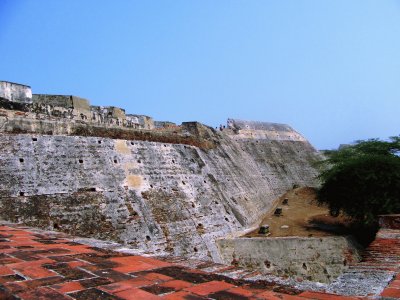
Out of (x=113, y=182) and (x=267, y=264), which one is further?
(x=267, y=264)

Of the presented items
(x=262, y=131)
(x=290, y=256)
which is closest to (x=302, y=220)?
(x=290, y=256)

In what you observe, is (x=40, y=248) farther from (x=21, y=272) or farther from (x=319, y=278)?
(x=319, y=278)

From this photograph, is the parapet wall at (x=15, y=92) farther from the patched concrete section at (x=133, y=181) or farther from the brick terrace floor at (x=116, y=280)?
the brick terrace floor at (x=116, y=280)

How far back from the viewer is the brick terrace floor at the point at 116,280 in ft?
7.02

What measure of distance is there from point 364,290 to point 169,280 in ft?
5.67

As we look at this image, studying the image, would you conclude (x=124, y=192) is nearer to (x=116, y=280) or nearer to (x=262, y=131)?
(x=116, y=280)

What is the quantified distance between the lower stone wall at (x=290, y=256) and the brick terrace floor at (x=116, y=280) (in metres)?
8.96

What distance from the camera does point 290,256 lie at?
1205 centimetres

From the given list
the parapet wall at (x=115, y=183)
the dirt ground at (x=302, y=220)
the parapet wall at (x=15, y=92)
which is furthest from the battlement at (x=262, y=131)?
the parapet wall at (x=15, y=92)

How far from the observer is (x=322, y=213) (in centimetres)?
1955

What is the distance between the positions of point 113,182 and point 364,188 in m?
10.9

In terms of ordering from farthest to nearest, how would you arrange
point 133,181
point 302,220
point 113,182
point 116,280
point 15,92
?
point 302,220
point 15,92
point 133,181
point 113,182
point 116,280

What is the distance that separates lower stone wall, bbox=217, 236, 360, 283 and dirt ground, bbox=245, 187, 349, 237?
161 cm

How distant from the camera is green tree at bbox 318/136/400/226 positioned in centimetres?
1475
